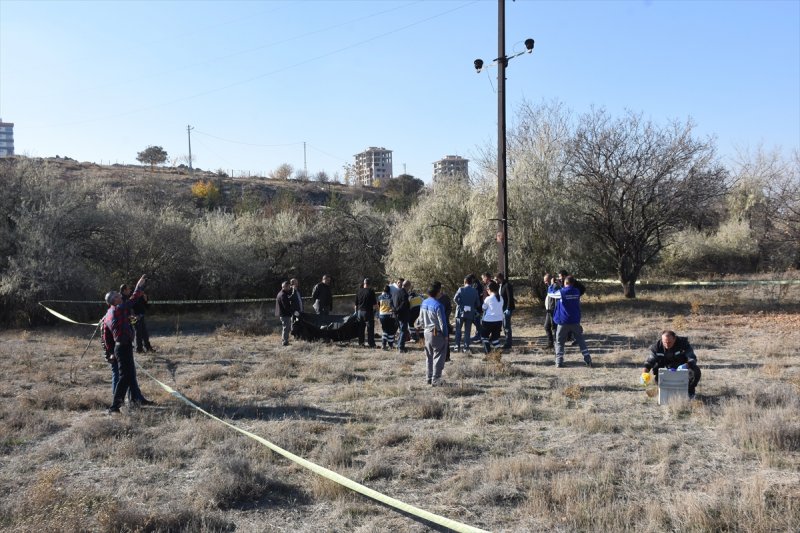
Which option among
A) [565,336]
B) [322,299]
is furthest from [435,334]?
[322,299]

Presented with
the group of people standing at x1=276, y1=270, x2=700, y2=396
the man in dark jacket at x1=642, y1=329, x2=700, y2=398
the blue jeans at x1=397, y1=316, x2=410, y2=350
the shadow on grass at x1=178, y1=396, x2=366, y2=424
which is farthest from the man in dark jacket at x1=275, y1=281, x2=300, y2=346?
the man in dark jacket at x1=642, y1=329, x2=700, y2=398

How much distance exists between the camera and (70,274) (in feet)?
67.9

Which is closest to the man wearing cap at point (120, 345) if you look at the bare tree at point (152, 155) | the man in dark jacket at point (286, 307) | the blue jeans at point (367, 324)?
the man in dark jacket at point (286, 307)

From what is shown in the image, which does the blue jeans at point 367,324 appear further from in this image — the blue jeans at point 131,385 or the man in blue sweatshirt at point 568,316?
the blue jeans at point 131,385

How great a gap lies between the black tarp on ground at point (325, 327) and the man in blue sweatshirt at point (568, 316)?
580 centimetres

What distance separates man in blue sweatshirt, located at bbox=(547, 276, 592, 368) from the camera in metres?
11.2

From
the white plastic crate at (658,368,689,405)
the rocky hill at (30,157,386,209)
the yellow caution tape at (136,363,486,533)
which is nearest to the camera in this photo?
the yellow caution tape at (136,363,486,533)

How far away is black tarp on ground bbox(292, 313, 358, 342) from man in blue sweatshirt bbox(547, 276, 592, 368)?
5.80 m

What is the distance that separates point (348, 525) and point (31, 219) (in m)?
20.4

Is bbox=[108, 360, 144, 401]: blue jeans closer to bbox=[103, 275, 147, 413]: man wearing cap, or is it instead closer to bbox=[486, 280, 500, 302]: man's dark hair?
bbox=[103, 275, 147, 413]: man wearing cap

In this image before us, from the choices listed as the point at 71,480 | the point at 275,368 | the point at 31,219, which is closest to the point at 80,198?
the point at 31,219

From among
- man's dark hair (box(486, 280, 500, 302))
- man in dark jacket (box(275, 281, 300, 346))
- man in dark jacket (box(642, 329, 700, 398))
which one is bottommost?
man in dark jacket (box(642, 329, 700, 398))

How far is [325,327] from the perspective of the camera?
52.3 ft

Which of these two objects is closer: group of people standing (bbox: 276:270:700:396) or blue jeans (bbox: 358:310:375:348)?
group of people standing (bbox: 276:270:700:396)
